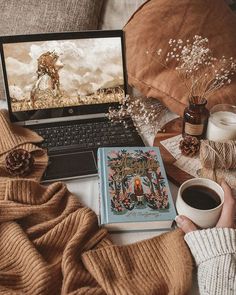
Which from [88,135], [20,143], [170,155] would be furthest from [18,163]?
[170,155]

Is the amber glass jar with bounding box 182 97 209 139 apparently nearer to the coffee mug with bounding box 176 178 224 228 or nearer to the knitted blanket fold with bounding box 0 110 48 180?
the coffee mug with bounding box 176 178 224 228

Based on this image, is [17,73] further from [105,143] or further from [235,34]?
[235,34]

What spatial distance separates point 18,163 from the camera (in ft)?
2.66

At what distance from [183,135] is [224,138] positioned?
10cm

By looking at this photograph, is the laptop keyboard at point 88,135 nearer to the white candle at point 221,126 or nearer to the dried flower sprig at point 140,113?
the dried flower sprig at point 140,113

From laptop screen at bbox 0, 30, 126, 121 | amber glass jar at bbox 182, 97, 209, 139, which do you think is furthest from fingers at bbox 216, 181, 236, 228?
laptop screen at bbox 0, 30, 126, 121

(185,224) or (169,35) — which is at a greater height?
(169,35)

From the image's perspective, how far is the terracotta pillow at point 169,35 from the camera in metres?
0.99

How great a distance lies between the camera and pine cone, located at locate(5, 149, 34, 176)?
2.65 feet

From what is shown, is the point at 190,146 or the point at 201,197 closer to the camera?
the point at 201,197

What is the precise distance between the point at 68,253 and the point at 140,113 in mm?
496

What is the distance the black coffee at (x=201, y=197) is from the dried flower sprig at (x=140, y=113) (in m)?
0.29

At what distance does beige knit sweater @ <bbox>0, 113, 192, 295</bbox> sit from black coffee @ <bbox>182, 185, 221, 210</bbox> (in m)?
Result: 0.07

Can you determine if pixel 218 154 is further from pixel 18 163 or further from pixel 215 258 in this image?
pixel 18 163
